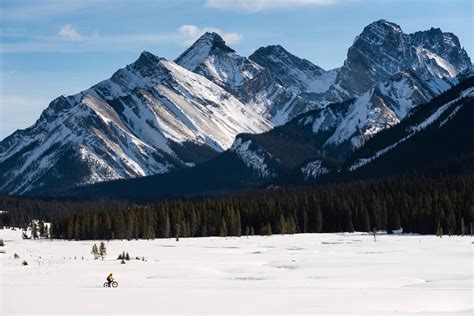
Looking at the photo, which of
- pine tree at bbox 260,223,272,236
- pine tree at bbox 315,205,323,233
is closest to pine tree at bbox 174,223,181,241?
pine tree at bbox 260,223,272,236

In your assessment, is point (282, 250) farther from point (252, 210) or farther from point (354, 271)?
point (252, 210)

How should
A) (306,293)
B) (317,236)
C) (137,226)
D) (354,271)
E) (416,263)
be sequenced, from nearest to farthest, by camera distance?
1. (306,293)
2. (354,271)
3. (416,263)
4. (317,236)
5. (137,226)

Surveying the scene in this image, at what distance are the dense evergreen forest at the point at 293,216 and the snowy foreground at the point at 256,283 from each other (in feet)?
162

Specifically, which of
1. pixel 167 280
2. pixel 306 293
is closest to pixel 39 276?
pixel 167 280

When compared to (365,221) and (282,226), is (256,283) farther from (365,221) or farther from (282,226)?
(365,221)

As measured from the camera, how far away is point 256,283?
63500mm

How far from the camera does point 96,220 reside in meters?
169

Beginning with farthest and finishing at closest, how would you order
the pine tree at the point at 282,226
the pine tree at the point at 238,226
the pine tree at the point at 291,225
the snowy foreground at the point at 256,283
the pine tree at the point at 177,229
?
the pine tree at the point at 291,225 < the pine tree at the point at 238,226 < the pine tree at the point at 282,226 < the pine tree at the point at 177,229 < the snowy foreground at the point at 256,283

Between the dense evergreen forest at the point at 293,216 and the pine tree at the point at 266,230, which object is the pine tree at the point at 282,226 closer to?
the dense evergreen forest at the point at 293,216

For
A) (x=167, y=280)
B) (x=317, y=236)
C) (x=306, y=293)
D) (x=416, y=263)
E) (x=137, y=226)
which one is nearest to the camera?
(x=306, y=293)

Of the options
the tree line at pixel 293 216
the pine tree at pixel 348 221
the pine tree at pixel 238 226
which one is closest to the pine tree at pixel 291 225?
the tree line at pixel 293 216

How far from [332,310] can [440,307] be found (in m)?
7.70

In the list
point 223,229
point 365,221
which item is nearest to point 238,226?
point 223,229

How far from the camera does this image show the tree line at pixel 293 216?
155250 mm
